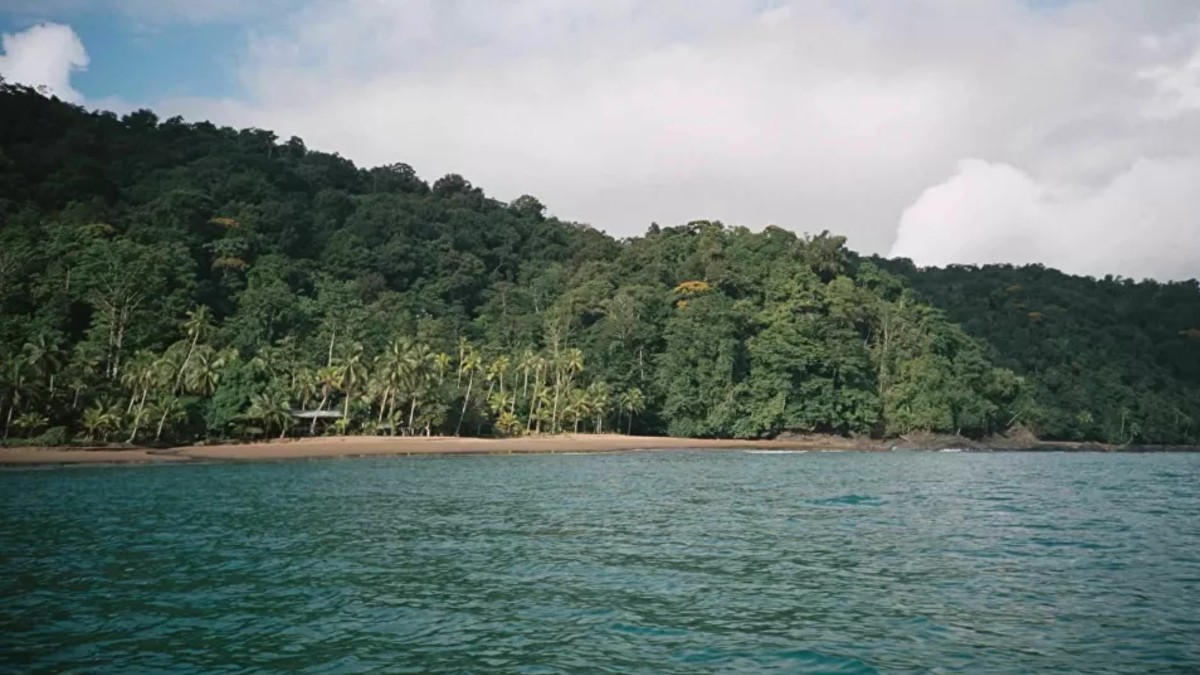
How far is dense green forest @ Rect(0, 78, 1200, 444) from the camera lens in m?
69.2

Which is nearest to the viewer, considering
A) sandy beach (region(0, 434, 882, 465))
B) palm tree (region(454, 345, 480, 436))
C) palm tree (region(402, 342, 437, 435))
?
sandy beach (region(0, 434, 882, 465))

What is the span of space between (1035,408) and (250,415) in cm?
9228

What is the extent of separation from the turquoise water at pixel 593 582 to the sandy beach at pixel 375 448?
17.3m

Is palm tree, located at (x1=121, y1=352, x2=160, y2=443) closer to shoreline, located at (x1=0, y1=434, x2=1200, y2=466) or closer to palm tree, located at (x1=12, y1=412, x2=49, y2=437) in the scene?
shoreline, located at (x1=0, y1=434, x2=1200, y2=466)

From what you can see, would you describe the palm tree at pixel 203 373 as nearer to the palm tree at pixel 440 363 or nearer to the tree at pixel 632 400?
the palm tree at pixel 440 363

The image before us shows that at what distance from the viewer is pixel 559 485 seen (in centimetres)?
4075

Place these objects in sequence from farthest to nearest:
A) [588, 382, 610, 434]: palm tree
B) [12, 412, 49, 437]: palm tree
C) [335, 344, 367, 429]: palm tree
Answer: [588, 382, 610, 434]: palm tree, [335, 344, 367, 429]: palm tree, [12, 412, 49, 437]: palm tree

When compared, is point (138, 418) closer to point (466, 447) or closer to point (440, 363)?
point (466, 447)

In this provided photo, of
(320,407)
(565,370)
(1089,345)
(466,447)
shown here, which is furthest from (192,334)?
(1089,345)

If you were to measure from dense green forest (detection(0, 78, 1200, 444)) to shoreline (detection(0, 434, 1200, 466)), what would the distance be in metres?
2.82

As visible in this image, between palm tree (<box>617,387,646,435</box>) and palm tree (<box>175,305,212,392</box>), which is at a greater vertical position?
palm tree (<box>175,305,212,392</box>)

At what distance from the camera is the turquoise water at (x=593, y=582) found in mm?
12586

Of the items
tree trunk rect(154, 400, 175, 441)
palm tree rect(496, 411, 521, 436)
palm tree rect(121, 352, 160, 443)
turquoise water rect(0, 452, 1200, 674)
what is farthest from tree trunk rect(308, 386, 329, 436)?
turquoise water rect(0, 452, 1200, 674)

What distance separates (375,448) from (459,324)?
4466 cm
